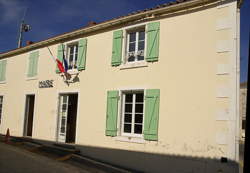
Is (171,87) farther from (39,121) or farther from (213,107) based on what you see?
(39,121)

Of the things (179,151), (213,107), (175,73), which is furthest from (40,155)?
(213,107)

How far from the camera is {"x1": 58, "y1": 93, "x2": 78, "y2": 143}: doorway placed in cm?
991

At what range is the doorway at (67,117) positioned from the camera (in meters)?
9.91

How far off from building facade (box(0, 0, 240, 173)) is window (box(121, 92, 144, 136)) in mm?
32

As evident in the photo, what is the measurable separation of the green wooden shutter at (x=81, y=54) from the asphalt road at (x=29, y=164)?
3679 mm

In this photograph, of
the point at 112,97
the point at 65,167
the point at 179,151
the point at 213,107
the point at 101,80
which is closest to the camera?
the point at 213,107

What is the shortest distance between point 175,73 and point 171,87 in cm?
43

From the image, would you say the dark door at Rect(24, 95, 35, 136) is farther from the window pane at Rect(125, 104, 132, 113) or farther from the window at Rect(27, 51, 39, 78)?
the window pane at Rect(125, 104, 132, 113)

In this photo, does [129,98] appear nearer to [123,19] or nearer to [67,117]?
[123,19]

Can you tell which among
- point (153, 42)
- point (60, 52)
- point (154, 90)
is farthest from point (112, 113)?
point (60, 52)

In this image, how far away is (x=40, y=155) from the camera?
9.02 m

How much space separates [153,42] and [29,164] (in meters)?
5.58

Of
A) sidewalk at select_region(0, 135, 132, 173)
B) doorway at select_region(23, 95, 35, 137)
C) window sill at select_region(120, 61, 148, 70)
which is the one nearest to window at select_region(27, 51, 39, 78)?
doorway at select_region(23, 95, 35, 137)

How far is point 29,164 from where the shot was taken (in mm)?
7637
